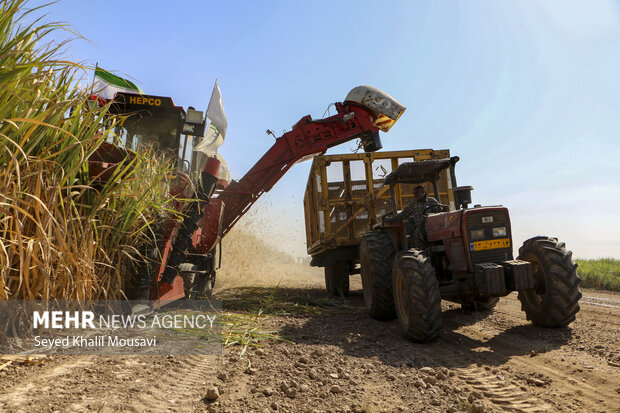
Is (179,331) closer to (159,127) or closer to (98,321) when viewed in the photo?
(98,321)

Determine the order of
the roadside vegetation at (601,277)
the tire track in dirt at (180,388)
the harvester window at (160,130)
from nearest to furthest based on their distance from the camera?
the tire track in dirt at (180,388), the harvester window at (160,130), the roadside vegetation at (601,277)

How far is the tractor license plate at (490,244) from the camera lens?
15.3 ft

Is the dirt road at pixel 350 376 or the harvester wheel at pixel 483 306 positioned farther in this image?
the harvester wheel at pixel 483 306

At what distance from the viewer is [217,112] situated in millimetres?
6918

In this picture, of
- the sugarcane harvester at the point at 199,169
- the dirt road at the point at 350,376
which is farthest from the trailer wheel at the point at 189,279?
the dirt road at the point at 350,376

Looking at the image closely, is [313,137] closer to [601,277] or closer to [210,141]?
[210,141]

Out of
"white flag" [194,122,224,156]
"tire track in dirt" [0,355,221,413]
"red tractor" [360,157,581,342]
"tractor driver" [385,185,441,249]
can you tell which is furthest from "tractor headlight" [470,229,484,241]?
"white flag" [194,122,224,156]

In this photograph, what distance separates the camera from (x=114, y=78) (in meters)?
5.18

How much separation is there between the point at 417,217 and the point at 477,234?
101 centimetres

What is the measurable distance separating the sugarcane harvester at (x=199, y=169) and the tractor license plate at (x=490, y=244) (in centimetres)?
308

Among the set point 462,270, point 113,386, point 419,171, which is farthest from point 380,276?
point 113,386

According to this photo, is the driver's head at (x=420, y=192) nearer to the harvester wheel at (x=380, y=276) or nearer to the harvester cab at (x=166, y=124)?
the harvester wheel at (x=380, y=276)

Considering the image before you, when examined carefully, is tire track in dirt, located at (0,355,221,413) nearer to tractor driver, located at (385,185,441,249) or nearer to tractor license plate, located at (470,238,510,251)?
tractor license plate, located at (470,238,510,251)

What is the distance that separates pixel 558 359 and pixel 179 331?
3214 millimetres
